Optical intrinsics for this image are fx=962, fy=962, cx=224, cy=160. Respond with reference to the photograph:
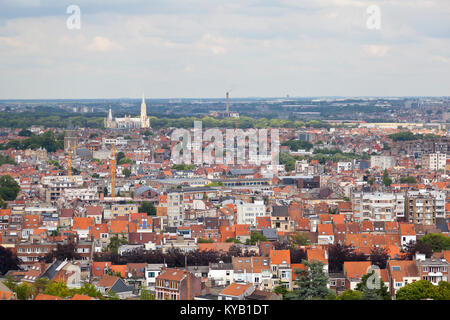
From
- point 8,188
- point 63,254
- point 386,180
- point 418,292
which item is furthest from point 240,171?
point 418,292

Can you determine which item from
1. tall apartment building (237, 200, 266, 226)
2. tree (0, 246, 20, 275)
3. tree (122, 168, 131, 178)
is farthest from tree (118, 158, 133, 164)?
tree (0, 246, 20, 275)

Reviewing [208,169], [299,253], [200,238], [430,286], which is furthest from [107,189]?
[430,286]

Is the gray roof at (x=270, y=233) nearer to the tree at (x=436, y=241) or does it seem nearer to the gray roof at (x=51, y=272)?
the tree at (x=436, y=241)

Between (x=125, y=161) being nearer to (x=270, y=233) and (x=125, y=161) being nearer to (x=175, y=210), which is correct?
(x=175, y=210)

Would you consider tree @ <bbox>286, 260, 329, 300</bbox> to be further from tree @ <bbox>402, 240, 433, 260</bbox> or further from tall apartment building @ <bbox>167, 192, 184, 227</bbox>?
tall apartment building @ <bbox>167, 192, 184, 227</bbox>
